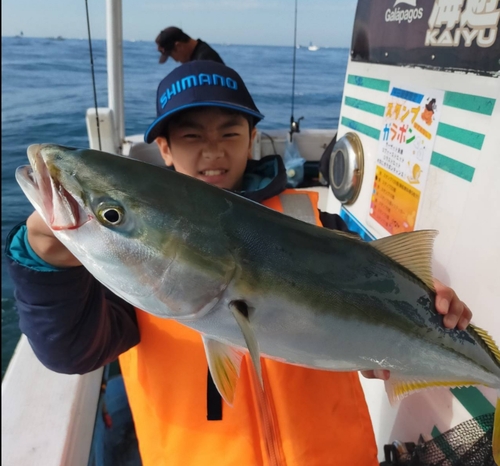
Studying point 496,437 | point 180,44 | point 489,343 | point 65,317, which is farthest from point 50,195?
point 180,44

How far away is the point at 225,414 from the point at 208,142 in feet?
3.77

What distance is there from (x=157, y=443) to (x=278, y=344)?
0.78 meters

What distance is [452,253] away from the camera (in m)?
1.86

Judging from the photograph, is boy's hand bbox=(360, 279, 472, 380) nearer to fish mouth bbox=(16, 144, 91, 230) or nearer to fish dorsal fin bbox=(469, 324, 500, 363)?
fish dorsal fin bbox=(469, 324, 500, 363)

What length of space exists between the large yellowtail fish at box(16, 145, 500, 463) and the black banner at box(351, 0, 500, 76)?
2.54 feet

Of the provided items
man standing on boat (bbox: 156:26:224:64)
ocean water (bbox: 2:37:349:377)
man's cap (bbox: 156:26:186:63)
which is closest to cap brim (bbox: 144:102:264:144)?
ocean water (bbox: 2:37:349:377)

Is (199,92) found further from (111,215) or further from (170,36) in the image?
(170,36)

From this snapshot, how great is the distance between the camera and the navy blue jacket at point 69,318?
133cm

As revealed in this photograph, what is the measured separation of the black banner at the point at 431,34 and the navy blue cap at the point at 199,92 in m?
0.78

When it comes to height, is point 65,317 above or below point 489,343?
above

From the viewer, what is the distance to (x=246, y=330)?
1115 millimetres

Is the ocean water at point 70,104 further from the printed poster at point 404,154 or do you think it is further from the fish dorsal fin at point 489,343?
the fish dorsal fin at point 489,343

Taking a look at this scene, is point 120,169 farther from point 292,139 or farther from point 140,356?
point 292,139

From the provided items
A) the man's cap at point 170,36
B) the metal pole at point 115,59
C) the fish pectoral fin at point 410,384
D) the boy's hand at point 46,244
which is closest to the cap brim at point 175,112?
the boy's hand at point 46,244
